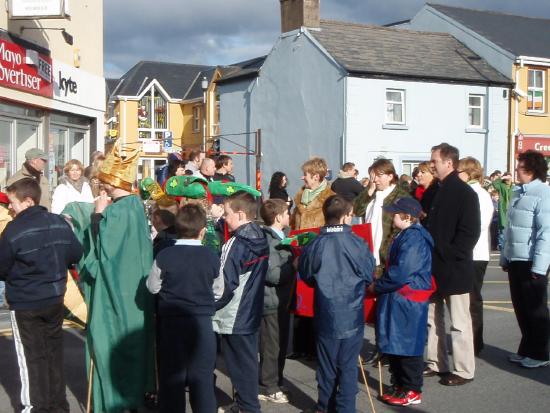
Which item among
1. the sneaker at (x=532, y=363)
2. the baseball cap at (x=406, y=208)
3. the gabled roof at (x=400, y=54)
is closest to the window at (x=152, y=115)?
the gabled roof at (x=400, y=54)

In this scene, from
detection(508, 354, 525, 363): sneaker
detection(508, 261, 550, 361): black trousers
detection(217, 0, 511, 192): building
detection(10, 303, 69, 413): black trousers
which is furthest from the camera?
detection(217, 0, 511, 192): building

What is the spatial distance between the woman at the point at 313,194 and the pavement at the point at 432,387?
1.50 meters

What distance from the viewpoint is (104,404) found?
241 inches

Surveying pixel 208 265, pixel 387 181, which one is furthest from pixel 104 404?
pixel 387 181

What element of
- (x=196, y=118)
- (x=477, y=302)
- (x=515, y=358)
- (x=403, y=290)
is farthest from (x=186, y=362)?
(x=196, y=118)

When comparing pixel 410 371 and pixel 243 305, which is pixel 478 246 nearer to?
pixel 410 371

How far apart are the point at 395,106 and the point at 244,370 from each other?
27.1 m

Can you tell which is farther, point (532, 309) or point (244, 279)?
point (532, 309)

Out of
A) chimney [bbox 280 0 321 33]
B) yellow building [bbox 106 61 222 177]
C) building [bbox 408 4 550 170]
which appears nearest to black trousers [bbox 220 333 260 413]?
chimney [bbox 280 0 321 33]

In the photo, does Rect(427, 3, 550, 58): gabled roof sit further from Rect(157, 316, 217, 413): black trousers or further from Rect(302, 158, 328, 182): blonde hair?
Rect(157, 316, 217, 413): black trousers

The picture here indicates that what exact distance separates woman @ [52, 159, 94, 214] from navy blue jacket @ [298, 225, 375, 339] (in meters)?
5.93

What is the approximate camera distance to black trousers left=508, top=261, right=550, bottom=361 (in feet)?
26.6

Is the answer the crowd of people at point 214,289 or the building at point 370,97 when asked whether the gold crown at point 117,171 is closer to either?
the crowd of people at point 214,289

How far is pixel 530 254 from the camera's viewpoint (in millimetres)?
8086
